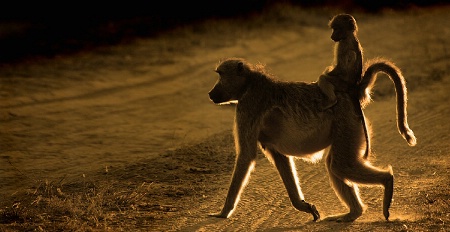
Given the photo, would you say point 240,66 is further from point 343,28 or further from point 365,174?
point 365,174

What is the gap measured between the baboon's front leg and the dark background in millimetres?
8115

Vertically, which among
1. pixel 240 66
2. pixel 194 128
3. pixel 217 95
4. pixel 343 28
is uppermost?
pixel 343 28

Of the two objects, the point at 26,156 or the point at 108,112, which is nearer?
the point at 26,156

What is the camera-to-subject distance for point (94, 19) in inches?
660

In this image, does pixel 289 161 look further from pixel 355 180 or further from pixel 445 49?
pixel 445 49

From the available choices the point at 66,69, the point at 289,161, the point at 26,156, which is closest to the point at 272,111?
the point at 289,161

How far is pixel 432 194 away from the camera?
715cm

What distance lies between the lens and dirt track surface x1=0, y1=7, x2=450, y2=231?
6.94 metres

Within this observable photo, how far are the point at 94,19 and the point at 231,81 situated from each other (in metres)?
10.5

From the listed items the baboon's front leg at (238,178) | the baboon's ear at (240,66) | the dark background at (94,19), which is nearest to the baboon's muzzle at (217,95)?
the baboon's ear at (240,66)

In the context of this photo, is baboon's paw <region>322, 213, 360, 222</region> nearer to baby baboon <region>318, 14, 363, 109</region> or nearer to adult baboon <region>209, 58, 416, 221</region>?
adult baboon <region>209, 58, 416, 221</region>

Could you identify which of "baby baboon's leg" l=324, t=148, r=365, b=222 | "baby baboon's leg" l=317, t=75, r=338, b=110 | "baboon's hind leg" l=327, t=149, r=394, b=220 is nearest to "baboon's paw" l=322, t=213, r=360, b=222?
"baby baboon's leg" l=324, t=148, r=365, b=222

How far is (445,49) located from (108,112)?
6699 mm

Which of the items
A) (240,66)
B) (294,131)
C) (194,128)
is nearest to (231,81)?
(240,66)
